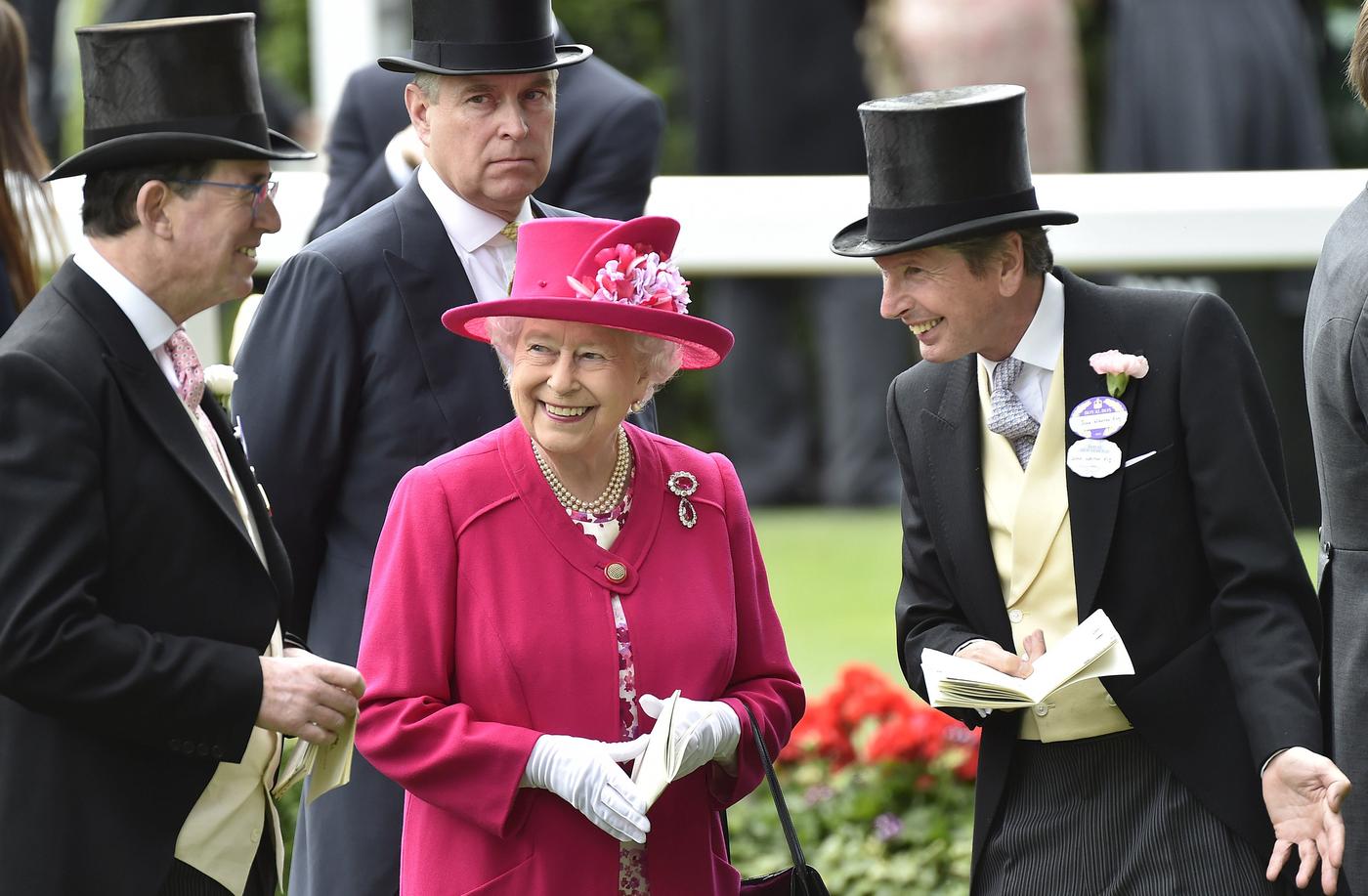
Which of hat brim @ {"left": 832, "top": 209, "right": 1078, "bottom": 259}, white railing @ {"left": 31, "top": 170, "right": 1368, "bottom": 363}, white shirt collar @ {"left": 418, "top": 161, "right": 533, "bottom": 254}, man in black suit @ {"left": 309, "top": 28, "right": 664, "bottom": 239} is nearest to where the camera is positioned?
hat brim @ {"left": 832, "top": 209, "right": 1078, "bottom": 259}

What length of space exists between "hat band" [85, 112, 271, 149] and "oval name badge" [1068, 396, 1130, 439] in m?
1.49

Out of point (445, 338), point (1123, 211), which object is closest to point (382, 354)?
point (445, 338)

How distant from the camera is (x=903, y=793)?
639cm

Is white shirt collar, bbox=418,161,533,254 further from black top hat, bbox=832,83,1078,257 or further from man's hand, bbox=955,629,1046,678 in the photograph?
man's hand, bbox=955,629,1046,678

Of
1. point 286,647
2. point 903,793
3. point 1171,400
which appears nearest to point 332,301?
point 286,647

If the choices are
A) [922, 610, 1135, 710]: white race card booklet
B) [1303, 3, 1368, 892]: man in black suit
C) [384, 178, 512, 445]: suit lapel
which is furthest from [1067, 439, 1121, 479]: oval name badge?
[384, 178, 512, 445]: suit lapel

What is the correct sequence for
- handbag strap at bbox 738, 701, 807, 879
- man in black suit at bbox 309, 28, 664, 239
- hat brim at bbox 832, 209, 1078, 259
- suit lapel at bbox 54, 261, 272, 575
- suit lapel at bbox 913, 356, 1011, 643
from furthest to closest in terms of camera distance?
man in black suit at bbox 309, 28, 664, 239 → suit lapel at bbox 913, 356, 1011, 643 → hat brim at bbox 832, 209, 1078, 259 → handbag strap at bbox 738, 701, 807, 879 → suit lapel at bbox 54, 261, 272, 575

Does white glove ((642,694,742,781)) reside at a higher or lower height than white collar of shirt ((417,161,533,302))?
lower

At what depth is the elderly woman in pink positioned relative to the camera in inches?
147

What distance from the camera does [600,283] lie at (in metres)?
3.81

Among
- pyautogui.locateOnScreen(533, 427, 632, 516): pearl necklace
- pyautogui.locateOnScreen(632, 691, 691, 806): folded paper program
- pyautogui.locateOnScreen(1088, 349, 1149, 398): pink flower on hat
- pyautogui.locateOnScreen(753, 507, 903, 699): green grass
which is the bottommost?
pyautogui.locateOnScreen(753, 507, 903, 699): green grass

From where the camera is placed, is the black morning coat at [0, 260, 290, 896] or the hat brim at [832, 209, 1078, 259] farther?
the hat brim at [832, 209, 1078, 259]

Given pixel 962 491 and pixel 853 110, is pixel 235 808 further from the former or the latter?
pixel 853 110

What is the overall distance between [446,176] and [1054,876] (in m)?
1.90
